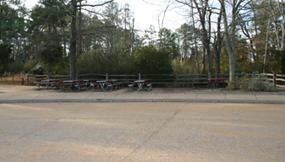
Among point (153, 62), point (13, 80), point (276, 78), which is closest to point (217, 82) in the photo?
point (276, 78)

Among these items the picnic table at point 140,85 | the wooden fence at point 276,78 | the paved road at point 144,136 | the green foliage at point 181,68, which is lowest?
the paved road at point 144,136

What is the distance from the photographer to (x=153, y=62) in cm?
3216

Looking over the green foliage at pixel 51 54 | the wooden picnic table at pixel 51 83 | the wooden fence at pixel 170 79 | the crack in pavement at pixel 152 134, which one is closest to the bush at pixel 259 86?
the wooden fence at pixel 170 79

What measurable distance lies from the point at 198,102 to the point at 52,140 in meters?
12.0

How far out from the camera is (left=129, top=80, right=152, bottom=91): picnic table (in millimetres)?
28578

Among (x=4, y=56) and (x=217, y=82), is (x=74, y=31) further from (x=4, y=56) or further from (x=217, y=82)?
(x=4, y=56)

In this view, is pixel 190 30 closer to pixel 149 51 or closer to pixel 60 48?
pixel 149 51

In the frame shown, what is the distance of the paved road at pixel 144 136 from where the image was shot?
27.2 feet

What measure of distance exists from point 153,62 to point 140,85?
402 cm

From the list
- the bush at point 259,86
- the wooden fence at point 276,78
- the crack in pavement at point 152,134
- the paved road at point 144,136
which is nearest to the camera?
the paved road at point 144,136

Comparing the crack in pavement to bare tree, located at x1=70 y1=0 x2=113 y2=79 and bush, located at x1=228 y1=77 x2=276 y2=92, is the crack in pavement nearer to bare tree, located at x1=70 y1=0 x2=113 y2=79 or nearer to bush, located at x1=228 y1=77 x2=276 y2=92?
bush, located at x1=228 y1=77 x2=276 y2=92

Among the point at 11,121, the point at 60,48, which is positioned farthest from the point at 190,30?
the point at 11,121

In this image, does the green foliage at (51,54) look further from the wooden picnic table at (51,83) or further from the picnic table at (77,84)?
the picnic table at (77,84)

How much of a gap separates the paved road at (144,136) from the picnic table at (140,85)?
12.1m
